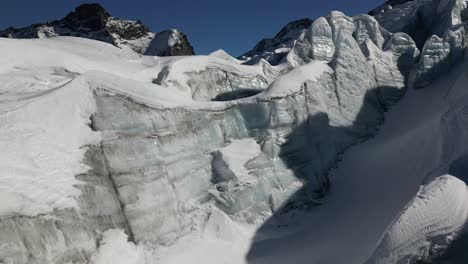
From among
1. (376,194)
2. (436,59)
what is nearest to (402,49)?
(436,59)

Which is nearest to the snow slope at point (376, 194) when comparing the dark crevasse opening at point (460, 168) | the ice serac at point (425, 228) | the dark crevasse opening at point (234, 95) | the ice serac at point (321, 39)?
the ice serac at point (425, 228)

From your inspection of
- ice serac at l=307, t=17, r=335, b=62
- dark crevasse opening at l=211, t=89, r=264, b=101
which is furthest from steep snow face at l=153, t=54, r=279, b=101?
ice serac at l=307, t=17, r=335, b=62

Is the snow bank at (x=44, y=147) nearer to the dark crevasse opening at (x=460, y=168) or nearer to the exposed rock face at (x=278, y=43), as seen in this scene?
Answer: the dark crevasse opening at (x=460, y=168)

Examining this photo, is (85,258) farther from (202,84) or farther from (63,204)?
(202,84)

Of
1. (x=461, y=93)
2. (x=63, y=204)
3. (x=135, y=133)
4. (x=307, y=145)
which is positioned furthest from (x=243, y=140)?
(x=461, y=93)

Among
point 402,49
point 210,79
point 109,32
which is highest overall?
point 109,32

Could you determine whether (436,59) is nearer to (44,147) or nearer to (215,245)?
(215,245)
